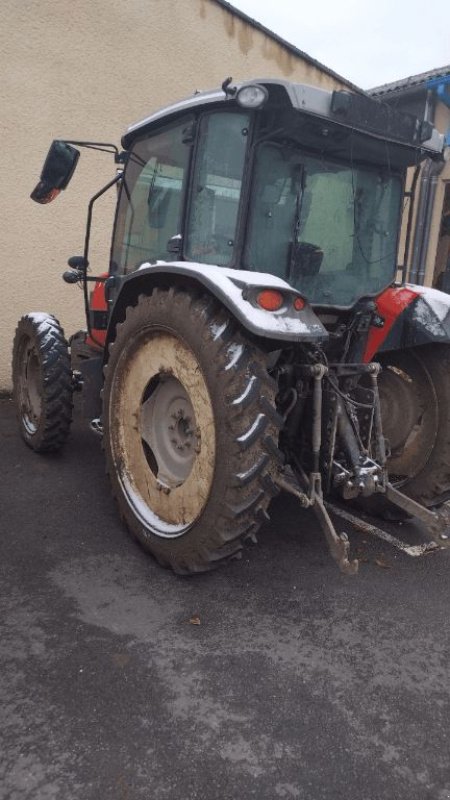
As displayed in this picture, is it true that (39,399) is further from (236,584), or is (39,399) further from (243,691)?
(243,691)

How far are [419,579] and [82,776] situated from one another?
1876 millimetres

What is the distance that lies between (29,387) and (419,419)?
2.96 m

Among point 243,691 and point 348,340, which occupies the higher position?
point 348,340

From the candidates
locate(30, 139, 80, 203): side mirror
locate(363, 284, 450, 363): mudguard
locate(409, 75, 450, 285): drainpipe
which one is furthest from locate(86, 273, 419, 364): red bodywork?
locate(409, 75, 450, 285): drainpipe

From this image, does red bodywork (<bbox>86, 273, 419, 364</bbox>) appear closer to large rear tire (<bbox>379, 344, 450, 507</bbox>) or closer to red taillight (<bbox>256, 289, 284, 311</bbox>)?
large rear tire (<bbox>379, 344, 450, 507</bbox>)

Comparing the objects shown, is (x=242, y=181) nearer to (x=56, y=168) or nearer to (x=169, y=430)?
(x=169, y=430)

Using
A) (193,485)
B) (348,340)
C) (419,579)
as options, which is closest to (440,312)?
(348,340)

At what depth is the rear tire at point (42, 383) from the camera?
4.14 m

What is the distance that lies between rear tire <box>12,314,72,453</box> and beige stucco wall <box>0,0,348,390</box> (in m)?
1.84

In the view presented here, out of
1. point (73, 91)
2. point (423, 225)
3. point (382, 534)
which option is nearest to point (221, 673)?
point (382, 534)

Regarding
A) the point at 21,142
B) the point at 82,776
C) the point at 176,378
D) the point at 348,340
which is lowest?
the point at 82,776

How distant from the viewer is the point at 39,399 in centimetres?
447

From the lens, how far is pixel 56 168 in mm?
3539

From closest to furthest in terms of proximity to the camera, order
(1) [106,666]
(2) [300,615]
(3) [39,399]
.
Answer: (1) [106,666] → (2) [300,615] → (3) [39,399]
